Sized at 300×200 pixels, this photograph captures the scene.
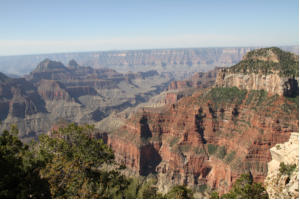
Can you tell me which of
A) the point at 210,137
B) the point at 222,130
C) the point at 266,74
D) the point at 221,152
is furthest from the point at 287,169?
the point at 210,137

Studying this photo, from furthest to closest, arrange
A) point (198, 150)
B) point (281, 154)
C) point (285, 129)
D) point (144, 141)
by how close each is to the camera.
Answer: point (144, 141)
point (198, 150)
point (285, 129)
point (281, 154)

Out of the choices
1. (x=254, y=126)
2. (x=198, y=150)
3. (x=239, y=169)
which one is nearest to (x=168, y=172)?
A: (x=198, y=150)

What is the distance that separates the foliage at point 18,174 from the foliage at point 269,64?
82.2 meters

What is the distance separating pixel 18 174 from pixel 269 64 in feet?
307

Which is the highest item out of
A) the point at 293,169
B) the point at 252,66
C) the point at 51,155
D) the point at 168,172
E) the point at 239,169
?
the point at 252,66

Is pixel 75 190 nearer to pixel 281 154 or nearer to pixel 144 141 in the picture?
pixel 281 154

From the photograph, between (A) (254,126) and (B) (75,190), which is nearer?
(B) (75,190)

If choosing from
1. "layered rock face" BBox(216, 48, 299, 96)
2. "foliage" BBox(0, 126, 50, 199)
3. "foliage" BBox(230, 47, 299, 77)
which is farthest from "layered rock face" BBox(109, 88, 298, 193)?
"foliage" BBox(0, 126, 50, 199)

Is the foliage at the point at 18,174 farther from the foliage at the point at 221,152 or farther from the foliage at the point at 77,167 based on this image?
the foliage at the point at 221,152

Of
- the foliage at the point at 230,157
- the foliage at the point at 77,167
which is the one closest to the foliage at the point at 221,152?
the foliage at the point at 230,157

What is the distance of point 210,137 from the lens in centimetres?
9531

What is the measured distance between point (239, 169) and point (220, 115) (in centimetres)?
2593

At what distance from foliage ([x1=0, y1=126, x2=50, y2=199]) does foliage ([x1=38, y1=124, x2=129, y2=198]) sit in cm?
126

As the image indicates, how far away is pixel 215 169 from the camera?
86812 mm
